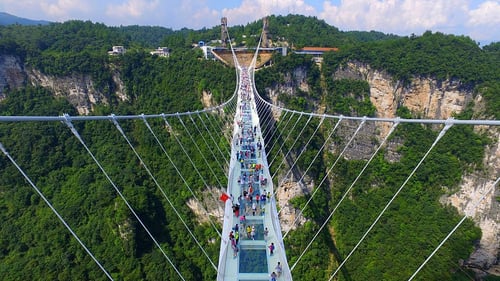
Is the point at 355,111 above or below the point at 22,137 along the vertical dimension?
above

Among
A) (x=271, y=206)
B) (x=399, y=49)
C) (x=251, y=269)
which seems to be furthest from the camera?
(x=399, y=49)

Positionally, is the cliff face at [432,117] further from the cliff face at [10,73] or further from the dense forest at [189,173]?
the cliff face at [10,73]

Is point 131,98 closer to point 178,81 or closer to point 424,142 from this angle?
point 178,81

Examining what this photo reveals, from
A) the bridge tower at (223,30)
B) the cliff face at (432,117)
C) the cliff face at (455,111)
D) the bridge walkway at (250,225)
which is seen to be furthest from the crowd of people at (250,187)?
the bridge tower at (223,30)

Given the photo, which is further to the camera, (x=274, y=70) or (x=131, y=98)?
(x=131, y=98)

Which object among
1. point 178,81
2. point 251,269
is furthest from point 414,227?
point 178,81

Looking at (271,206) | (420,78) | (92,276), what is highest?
(420,78)

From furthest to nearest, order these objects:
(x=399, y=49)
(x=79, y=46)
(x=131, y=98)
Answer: (x=79, y=46)
(x=131, y=98)
(x=399, y=49)
